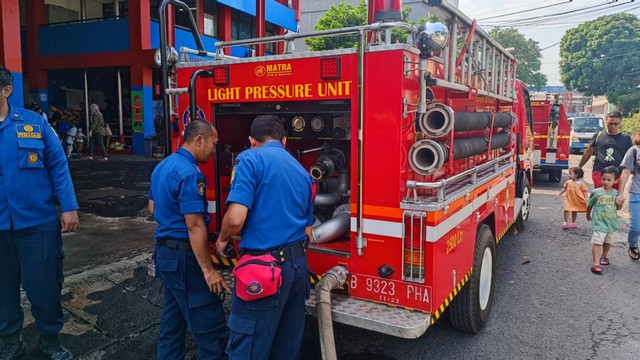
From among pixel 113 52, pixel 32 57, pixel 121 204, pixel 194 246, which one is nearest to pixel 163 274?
pixel 194 246

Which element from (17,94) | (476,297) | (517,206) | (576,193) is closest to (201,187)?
(476,297)

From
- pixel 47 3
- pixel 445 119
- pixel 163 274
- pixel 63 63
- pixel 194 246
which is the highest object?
pixel 47 3

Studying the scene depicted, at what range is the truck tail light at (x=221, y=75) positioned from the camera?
3631mm

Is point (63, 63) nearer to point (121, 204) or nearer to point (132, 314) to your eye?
point (121, 204)

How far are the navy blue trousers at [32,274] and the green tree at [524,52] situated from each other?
40693 millimetres

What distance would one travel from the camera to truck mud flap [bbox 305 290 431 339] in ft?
9.17

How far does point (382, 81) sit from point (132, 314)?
311 centimetres

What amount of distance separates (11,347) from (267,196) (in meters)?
2.33

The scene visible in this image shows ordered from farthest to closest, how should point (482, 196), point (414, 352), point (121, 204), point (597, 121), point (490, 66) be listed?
point (597, 121) → point (121, 204) → point (490, 66) → point (482, 196) → point (414, 352)

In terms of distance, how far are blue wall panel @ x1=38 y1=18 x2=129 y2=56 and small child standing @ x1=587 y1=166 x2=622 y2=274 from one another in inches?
639

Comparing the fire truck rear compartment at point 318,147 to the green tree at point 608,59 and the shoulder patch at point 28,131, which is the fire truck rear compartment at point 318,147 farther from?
the green tree at point 608,59

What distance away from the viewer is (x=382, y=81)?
9.73ft

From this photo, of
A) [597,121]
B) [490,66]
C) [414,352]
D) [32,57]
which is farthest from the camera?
[597,121]

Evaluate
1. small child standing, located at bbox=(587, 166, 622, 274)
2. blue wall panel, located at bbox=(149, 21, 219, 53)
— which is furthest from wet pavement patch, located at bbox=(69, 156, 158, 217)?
small child standing, located at bbox=(587, 166, 622, 274)
